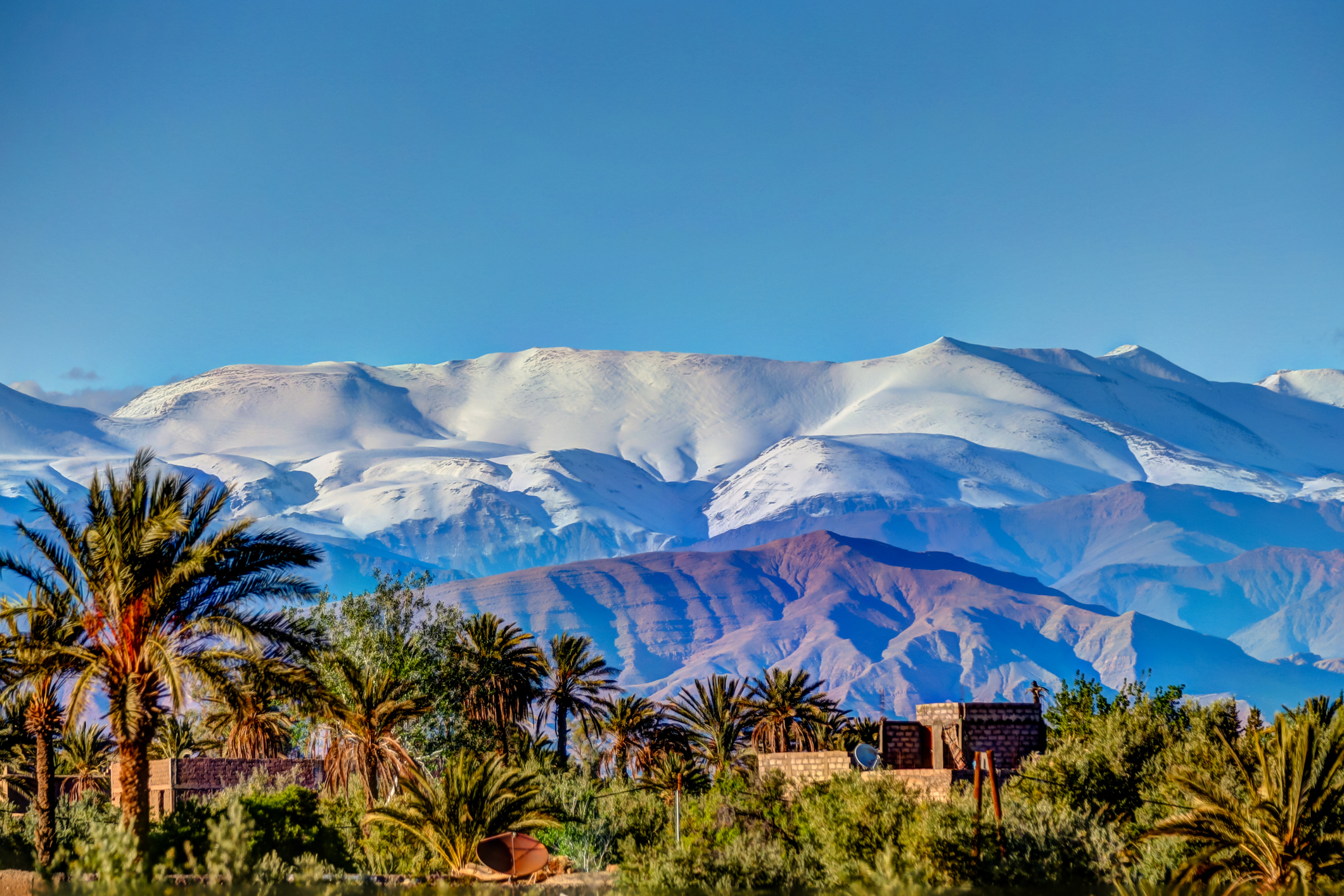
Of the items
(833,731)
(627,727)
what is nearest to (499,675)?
(627,727)

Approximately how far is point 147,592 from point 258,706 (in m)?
11.4

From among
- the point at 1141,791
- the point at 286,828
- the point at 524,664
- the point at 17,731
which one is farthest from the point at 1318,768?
the point at 524,664

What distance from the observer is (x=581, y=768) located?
68812 millimetres

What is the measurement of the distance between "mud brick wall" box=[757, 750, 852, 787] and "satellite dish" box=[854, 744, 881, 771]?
62 cm

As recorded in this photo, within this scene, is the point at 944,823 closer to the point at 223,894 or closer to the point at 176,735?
the point at 223,894

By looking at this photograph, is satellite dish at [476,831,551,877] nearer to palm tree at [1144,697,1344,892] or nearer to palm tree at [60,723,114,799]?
palm tree at [1144,697,1344,892]

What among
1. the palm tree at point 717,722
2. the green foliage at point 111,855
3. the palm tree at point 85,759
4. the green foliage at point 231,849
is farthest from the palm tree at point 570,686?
the green foliage at point 231,849

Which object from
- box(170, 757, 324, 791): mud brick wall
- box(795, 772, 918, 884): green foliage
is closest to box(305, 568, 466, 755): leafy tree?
box(170, 757, 324, 791): mud brick wall

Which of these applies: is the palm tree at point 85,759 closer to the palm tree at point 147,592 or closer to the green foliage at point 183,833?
the green foliage at point 183,833

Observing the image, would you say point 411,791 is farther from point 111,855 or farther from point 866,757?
point 866,757

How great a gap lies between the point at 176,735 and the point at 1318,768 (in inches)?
1845

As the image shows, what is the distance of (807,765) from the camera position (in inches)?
1935

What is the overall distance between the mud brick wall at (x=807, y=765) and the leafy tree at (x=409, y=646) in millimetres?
15014

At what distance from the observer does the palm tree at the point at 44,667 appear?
26547 mm
